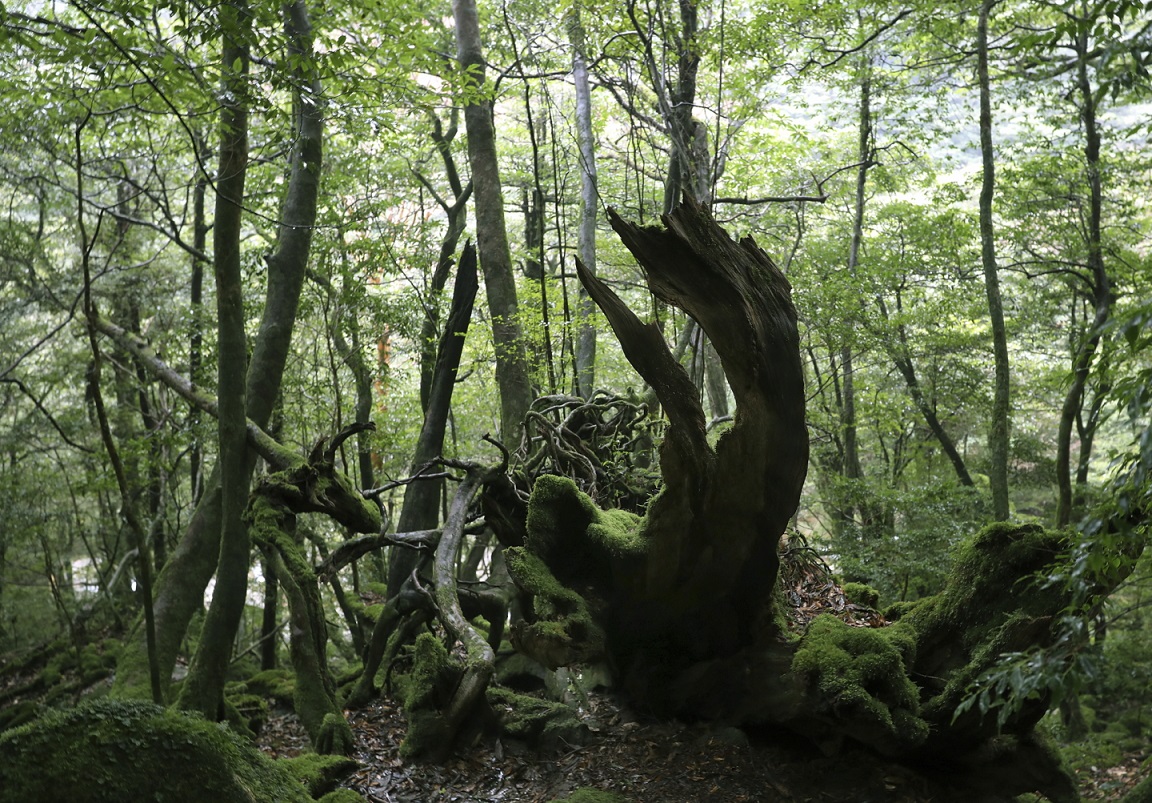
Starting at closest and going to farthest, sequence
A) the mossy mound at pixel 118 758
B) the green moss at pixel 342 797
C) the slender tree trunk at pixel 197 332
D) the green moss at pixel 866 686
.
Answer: the mossy mound at pixel 118 758 < the green moss at pixel 866 686 < the green moss at pixel 342 797 < the slender tree trunk at pixel 197 332

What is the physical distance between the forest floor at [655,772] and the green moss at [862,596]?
1.30m

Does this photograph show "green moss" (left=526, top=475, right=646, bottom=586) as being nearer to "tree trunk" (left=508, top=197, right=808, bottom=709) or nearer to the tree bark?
"tree trunk" (left=508, top=197, right=808, bottom=709)

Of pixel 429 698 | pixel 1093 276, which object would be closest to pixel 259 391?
pixel 429 698

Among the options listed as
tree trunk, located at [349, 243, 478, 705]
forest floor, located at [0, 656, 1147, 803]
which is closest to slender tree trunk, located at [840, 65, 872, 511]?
tree trunk, located at [349, 243, 478, 705]

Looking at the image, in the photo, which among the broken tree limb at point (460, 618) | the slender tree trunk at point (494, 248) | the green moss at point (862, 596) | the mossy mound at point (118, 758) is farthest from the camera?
the slender tree trunk at point (494, 248)

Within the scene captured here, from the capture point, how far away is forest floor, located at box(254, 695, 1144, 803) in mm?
4383

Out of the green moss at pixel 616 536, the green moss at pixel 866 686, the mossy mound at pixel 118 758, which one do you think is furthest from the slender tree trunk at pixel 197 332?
the green moss at pixel 866 686

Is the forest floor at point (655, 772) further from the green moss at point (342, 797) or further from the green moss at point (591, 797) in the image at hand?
the green moss at point (342, 797)

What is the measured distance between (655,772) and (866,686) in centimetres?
145

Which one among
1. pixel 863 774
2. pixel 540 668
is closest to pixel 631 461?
pixel 540 668

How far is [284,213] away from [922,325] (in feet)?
38.8

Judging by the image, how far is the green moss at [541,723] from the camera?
5402mm

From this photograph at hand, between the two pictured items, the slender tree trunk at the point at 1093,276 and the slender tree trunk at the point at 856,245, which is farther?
the slender tree trunk at the point at 856,245

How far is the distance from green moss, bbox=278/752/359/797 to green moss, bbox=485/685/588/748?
3.28 feet
